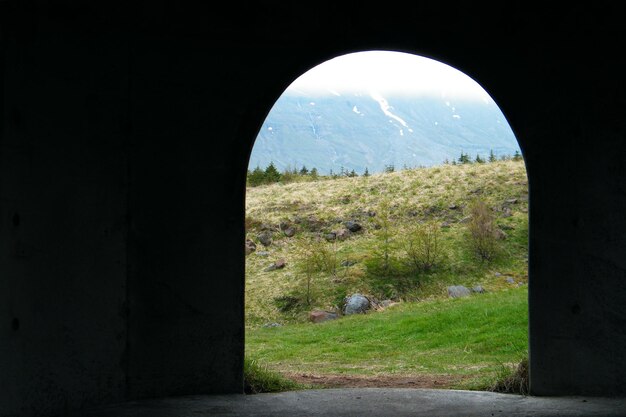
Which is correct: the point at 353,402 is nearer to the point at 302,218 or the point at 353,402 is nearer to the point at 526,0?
the point at 526,0

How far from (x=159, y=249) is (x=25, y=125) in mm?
1529

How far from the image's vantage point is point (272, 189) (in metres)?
25.2

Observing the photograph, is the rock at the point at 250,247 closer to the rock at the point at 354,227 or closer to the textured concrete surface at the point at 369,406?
the rock at the point at 354,227

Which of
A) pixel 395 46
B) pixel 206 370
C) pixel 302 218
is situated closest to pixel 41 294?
pixel 206 370

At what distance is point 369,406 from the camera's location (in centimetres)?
664

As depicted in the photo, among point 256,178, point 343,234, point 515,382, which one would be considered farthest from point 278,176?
point 515,382

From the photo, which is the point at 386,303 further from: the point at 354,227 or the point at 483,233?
the point at 354,227

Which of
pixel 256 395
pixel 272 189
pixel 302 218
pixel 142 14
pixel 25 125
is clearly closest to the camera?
pixel 25 125

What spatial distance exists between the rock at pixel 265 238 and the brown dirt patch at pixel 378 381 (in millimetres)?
10808

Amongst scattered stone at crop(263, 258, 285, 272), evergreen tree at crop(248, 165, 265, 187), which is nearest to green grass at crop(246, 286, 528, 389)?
scattered stone at crop(263, 258, 285, 272)

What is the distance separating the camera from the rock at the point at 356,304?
16812 millimetres

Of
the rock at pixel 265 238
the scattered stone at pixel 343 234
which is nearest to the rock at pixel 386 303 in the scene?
the scattered stone at pixel 343 234

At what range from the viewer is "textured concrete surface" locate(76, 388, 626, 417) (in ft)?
20.2

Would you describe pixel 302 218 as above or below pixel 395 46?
below
